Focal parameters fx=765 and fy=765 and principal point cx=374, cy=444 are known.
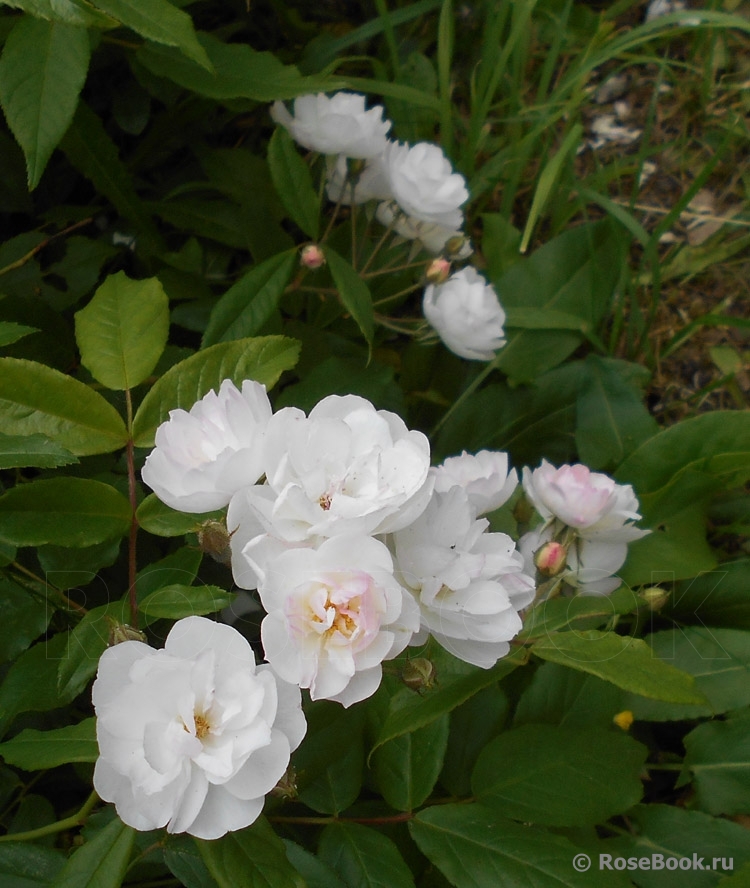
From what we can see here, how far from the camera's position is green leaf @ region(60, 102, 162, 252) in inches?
44.6

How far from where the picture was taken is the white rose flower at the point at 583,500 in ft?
2.44

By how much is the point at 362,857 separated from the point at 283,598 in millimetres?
344

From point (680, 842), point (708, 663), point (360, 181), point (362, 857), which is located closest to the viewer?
point (362, 857)

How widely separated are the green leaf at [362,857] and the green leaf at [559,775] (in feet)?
0.41

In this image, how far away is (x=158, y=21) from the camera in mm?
724

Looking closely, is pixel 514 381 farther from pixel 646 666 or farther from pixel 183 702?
pixel 183 702

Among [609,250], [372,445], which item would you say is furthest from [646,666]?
[609,250]

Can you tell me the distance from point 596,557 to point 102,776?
0.56 m

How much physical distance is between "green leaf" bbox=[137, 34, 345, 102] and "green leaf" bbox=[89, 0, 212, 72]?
0.21 meters

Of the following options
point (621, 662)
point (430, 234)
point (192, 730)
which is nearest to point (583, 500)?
point (621, 662)

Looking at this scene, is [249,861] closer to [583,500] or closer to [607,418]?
[583,500]

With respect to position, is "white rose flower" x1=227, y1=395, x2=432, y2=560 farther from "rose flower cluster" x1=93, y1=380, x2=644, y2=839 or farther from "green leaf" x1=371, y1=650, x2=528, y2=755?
"green leaf" x1=371, y1=650, x2=528, y2=755

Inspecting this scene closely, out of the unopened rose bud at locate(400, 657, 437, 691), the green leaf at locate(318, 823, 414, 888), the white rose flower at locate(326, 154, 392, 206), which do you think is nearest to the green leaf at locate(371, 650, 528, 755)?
the unopened rose bud at locate(400, 657, 437, 691)

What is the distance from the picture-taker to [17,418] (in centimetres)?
66
